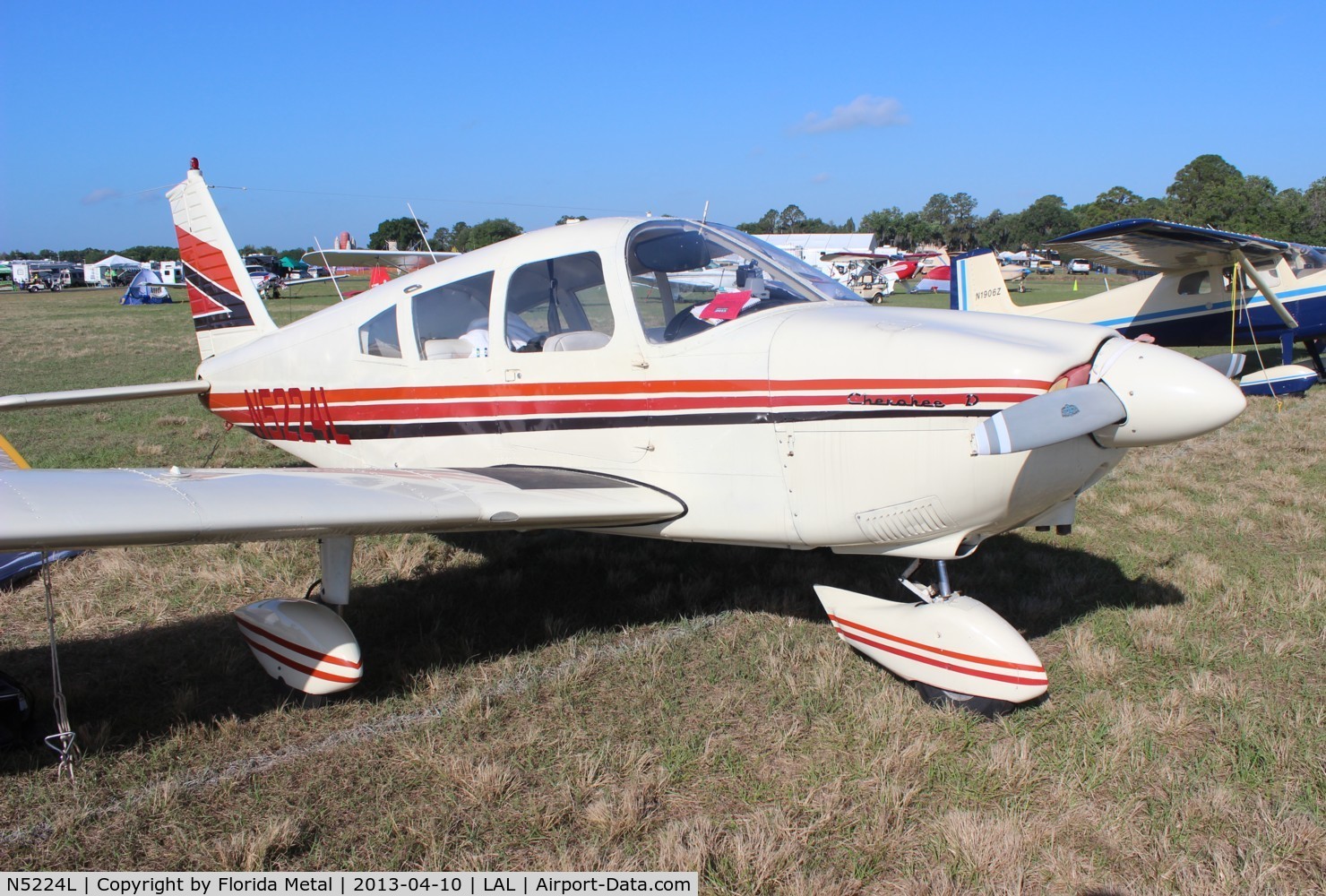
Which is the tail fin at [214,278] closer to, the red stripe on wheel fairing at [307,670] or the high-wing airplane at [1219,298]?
the red stripe on wheel fairing at [307,670]

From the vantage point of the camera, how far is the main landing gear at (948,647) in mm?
3729

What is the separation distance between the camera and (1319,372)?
567 inches

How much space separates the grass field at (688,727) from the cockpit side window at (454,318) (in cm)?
146

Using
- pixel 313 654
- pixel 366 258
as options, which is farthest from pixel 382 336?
pixel 366 258

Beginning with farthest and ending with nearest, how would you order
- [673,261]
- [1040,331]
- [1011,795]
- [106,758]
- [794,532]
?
[673,261] < [794,532] < [1040,331] < [106,758] < [1011,795]

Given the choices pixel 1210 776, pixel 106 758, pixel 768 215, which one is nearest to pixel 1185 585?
pixel 1210 776

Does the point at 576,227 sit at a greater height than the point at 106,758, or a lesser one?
greater

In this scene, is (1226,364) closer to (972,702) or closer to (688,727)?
(972,702)

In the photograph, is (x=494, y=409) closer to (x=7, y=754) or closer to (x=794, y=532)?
(x=794, y=532)

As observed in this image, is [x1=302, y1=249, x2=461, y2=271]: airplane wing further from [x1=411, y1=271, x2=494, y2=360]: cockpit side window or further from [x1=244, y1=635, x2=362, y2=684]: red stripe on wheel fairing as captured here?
[x1=244, y1=635, x2=362, y2=684]: red stripe on wheel fairing

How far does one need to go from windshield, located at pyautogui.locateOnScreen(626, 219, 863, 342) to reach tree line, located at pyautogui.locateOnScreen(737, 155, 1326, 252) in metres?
51.4

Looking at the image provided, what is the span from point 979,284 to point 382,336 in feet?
41.1

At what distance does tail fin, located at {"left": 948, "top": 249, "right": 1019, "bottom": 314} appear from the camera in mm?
15297

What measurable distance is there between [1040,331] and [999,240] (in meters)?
113
